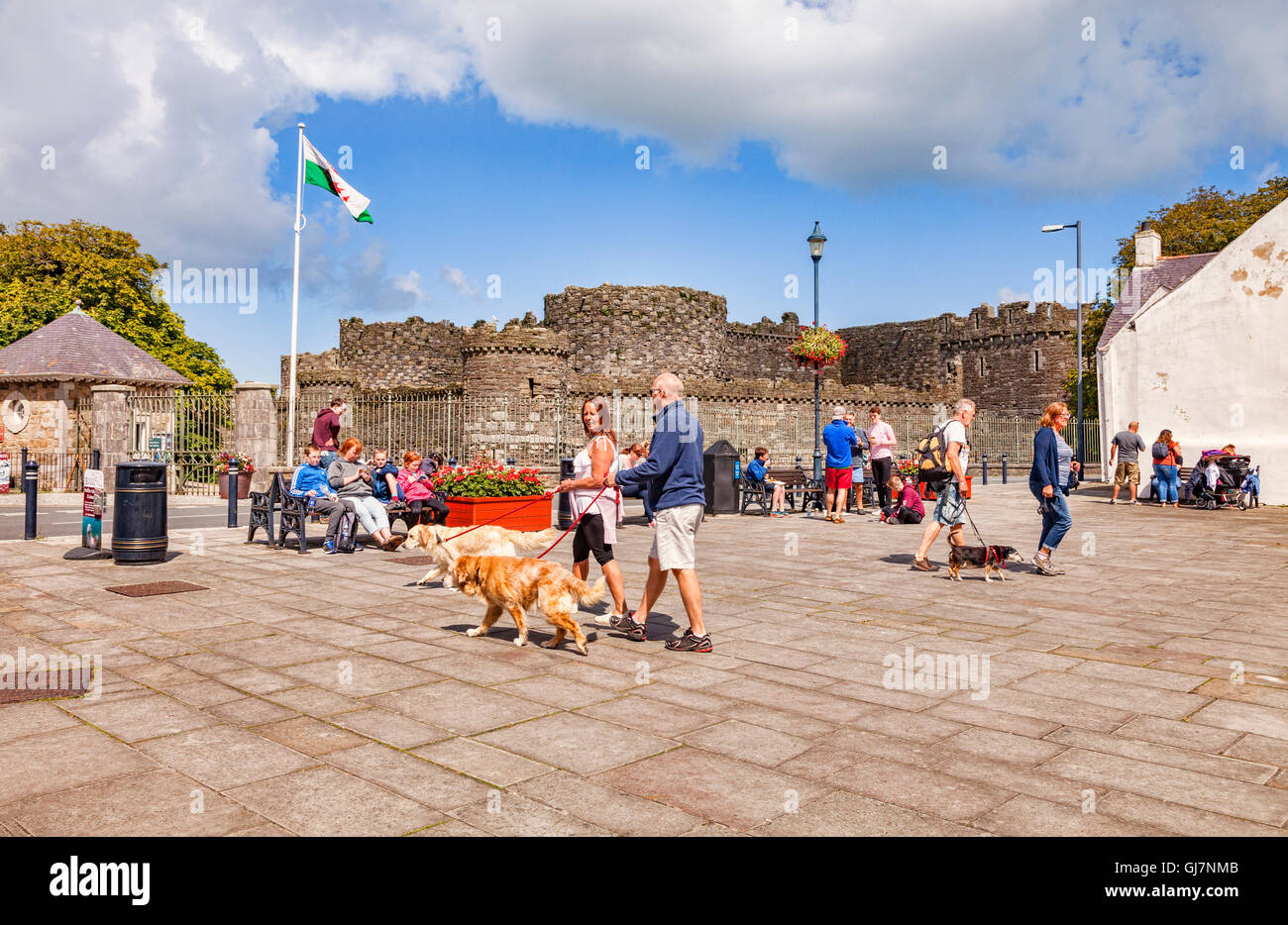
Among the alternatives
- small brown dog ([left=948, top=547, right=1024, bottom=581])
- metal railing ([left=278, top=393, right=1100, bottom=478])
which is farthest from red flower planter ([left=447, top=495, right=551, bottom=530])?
metal railing ([left=278, top=393, right=1100, bottom=478])

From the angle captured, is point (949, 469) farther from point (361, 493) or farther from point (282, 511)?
point (282, 511)

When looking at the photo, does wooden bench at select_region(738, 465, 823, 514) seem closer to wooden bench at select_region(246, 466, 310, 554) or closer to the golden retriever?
wooden bench at select_region(246, 466, 310, 554)

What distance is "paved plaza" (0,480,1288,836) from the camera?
3.73 metres

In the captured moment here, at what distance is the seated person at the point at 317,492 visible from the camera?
11570 millimetres

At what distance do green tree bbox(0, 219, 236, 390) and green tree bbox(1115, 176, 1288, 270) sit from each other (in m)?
41.3

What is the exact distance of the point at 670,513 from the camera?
253 inches

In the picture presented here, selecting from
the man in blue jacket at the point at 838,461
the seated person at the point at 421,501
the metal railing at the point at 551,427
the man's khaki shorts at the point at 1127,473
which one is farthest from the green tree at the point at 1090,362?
the seated person at the point at 421,501

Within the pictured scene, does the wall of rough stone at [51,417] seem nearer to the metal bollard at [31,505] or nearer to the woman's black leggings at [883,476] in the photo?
the metal bollard at [31,505]

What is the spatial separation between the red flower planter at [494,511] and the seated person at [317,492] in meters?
1.67

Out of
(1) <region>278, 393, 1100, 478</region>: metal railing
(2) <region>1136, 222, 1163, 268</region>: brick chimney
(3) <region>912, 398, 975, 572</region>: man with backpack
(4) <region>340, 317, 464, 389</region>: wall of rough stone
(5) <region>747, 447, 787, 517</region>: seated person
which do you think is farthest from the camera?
(4) <region>340, 317, 464, 389</region>: wall of rough stone

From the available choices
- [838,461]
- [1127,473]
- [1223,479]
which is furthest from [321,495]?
[1223,479]
